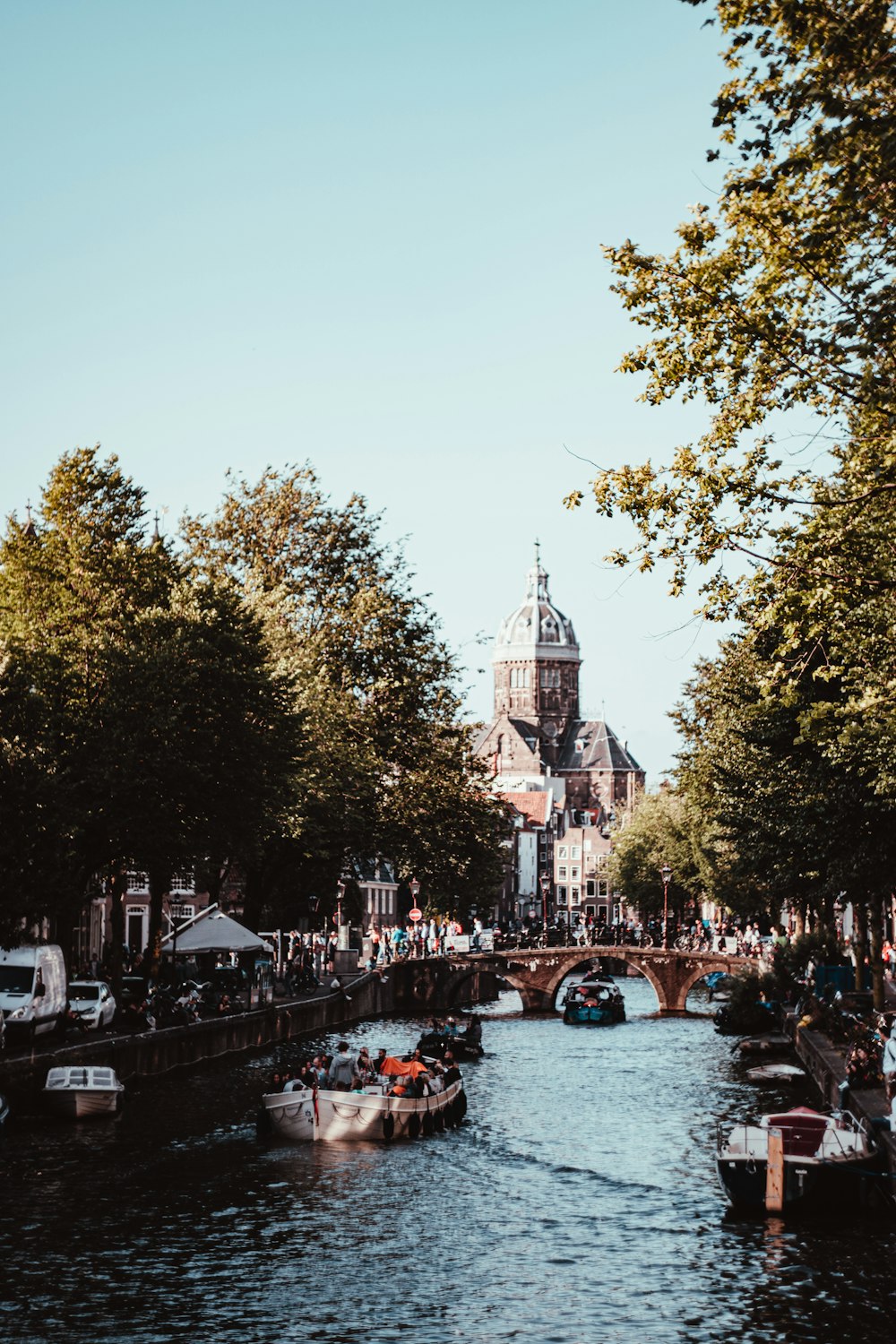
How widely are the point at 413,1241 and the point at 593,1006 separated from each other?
5799 cm

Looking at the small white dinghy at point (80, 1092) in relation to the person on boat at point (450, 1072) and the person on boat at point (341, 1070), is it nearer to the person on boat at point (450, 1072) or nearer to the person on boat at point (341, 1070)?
the person on boat at point (341, 1070)

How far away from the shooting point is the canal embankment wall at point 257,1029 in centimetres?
4347

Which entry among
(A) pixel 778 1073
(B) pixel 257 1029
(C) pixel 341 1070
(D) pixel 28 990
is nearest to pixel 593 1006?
(B) pixel 257 1029

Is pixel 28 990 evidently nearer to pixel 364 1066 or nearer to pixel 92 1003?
pixel 92 1003

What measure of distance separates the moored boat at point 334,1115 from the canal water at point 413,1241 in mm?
730

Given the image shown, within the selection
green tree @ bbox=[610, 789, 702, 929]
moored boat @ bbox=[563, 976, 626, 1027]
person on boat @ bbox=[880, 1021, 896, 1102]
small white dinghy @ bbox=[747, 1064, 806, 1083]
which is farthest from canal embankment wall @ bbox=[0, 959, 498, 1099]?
person on boat @ bbox=[880, 1021, 896, 1102]

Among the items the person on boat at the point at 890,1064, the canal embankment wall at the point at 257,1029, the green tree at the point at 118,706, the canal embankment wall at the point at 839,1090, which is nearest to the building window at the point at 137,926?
the canal embankment wall at the point at 257,1029

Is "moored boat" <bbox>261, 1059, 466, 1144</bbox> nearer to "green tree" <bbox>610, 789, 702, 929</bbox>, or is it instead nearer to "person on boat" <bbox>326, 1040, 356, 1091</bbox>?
"person on boat" <bbox>326, 1040, 356, 1091</bbox>

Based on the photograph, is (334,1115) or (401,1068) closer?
(334,1115)

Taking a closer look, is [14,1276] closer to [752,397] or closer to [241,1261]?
[241,1261]

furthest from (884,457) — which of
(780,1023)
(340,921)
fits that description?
(340,921)

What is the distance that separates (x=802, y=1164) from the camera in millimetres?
30828

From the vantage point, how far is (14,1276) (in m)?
25.8

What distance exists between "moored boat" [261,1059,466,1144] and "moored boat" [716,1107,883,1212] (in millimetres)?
11563
